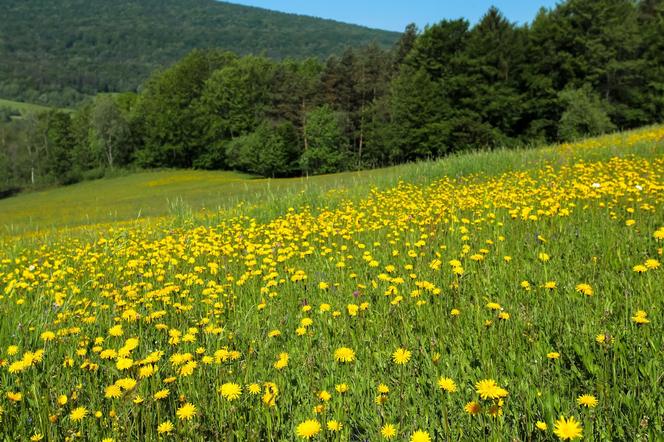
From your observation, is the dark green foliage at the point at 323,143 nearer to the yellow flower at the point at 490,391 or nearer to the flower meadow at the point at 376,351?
the flower meadow at the point at 376,351

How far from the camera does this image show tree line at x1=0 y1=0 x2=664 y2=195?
1465 inches

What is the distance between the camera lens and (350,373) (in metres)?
2.33

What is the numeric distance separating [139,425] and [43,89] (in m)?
186

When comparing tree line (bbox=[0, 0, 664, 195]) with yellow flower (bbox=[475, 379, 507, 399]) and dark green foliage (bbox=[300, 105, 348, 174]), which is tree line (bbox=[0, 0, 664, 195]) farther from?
yellow flower (bbox=[475, 379, 507, 399])

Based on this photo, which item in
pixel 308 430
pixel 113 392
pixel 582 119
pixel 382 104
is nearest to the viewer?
pixel 308 430

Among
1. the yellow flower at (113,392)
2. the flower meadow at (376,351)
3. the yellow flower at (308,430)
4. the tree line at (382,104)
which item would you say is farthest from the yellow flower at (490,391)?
the tree line at (382,104)

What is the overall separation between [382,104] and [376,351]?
5108 centimetres

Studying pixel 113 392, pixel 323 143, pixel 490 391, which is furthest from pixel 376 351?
pixel 323 143

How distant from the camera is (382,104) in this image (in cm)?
5097

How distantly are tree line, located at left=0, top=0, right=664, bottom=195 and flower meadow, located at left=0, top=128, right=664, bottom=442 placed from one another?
2270 centimetres

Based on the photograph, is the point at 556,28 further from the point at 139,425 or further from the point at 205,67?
the point at 205,67

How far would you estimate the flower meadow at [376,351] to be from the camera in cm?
184

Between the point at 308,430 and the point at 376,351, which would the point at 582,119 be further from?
the point at 308,430

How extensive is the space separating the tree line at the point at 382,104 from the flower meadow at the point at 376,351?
22.7m
